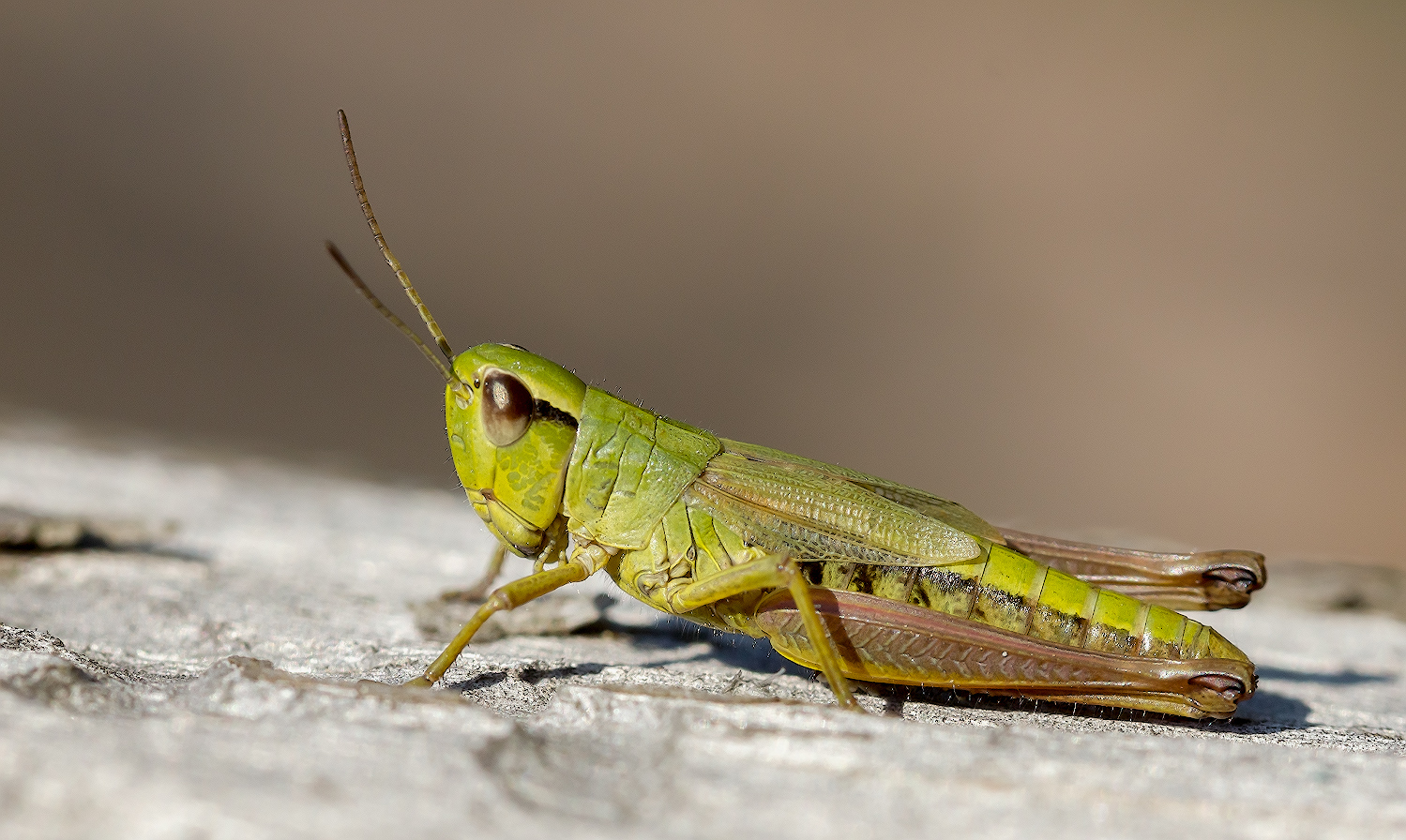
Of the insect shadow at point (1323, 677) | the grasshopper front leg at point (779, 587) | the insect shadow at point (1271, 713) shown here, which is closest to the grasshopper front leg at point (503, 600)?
the grasshopper front leg at point (779, 587)

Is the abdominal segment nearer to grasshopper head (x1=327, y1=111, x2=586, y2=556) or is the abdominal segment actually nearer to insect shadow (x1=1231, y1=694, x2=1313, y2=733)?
insect shadow (x1=1231, y1=694, x2=1313, y2=733)

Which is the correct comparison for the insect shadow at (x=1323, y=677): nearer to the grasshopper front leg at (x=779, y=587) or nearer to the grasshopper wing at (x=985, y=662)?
the grasshopper wing at (x=985, y=662)

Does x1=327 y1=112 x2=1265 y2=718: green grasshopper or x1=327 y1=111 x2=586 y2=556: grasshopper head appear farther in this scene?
x1=327 y1=111 x2=586 y2=556: grasshopper head

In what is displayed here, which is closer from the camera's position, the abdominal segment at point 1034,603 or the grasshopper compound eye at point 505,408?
the abdominal segment at point 1034,603

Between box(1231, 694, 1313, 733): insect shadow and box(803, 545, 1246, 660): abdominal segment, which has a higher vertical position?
box(803, 545, 1246, 660): abdominal segment

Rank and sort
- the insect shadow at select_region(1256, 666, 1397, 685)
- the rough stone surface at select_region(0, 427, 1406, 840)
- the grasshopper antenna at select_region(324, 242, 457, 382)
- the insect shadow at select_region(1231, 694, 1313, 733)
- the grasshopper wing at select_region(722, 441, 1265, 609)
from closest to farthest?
the rough stone surface at select_region(0, 427, 1406, 840) < the insect shadow at select_region(1231, 694, 1313, 733) < the grasshopper antenna at select_region(324, 242, 457, 382) < the grasshopper wing at select_region(722, 441, 1265, 609) < the insect shadow at select_region(1256, 666, 1397, 685)

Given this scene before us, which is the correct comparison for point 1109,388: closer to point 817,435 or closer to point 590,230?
point 817,435

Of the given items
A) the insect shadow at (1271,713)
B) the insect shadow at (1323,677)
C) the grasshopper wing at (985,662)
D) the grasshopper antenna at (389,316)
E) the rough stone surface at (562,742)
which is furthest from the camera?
the insect shadow at (1323,677)

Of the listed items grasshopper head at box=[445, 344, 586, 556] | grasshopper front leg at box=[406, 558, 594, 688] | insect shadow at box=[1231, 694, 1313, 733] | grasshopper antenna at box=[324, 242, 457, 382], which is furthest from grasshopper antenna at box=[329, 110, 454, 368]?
insect shadow at box=[1231, 694, 1313, 733]

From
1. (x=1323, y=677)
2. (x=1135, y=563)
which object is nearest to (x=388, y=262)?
(x=1135, y=563)

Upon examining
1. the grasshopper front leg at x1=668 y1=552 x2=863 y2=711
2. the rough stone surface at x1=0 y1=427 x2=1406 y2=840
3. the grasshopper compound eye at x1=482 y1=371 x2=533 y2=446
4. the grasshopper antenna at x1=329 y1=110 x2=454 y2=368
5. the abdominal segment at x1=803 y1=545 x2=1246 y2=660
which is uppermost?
the grasshopper antenna at x1=329 y1=110 x2=454 y2=368
